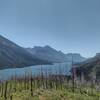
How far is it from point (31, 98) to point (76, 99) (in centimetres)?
2029

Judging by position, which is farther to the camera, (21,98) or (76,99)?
(76,99)

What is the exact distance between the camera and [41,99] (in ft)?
290

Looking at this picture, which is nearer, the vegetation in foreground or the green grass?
the green grass

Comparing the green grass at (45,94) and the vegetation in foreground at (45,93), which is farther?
the vegetation in foreground at (45,93)

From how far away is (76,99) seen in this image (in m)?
98.6

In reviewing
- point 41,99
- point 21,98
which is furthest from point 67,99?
point 21,98

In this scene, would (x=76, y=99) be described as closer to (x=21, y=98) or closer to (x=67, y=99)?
(x=67, y=99)

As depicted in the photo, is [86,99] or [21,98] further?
[86,99]

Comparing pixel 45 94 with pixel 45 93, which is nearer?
pixel 45 94

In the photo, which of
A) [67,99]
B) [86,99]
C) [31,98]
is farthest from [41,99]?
[86,99]

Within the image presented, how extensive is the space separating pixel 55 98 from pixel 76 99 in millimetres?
12459

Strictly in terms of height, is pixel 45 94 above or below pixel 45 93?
below

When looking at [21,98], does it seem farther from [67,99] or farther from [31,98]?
[67,99]

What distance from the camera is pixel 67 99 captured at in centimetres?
9519
